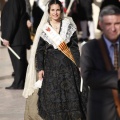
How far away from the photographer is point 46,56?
702cm

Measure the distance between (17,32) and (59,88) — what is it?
3.38m

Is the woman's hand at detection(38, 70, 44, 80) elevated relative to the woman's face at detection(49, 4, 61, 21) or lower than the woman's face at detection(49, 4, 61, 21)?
lower

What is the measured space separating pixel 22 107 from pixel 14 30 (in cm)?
176

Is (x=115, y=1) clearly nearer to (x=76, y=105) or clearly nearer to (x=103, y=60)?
(x=76, y=105)

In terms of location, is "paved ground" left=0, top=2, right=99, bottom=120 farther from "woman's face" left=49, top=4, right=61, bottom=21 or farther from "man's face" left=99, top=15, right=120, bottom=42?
"man's face" left=99, top=15, right=120, bottom=42

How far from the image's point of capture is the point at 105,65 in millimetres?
3803

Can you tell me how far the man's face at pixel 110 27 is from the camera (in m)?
3.76

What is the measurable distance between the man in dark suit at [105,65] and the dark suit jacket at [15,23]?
249 inches

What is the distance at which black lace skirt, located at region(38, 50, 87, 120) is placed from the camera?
7.02m

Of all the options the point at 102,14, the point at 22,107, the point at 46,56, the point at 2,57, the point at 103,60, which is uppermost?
the point at 102,14

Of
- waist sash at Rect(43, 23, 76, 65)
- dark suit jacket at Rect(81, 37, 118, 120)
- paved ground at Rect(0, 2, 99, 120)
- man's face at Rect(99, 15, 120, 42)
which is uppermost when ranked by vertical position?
man's face at Rect(99, 15, 120, 42)

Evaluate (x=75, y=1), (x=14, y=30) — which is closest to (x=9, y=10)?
(x=14, y=30)

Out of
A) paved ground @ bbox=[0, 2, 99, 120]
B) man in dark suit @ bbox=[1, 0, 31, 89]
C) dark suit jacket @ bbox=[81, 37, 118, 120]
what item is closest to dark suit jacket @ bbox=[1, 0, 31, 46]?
man in dark suit @ bbox=[1, 0, 31, 89]

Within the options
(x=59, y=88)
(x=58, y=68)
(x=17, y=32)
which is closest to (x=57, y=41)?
(x=58, y=68)
